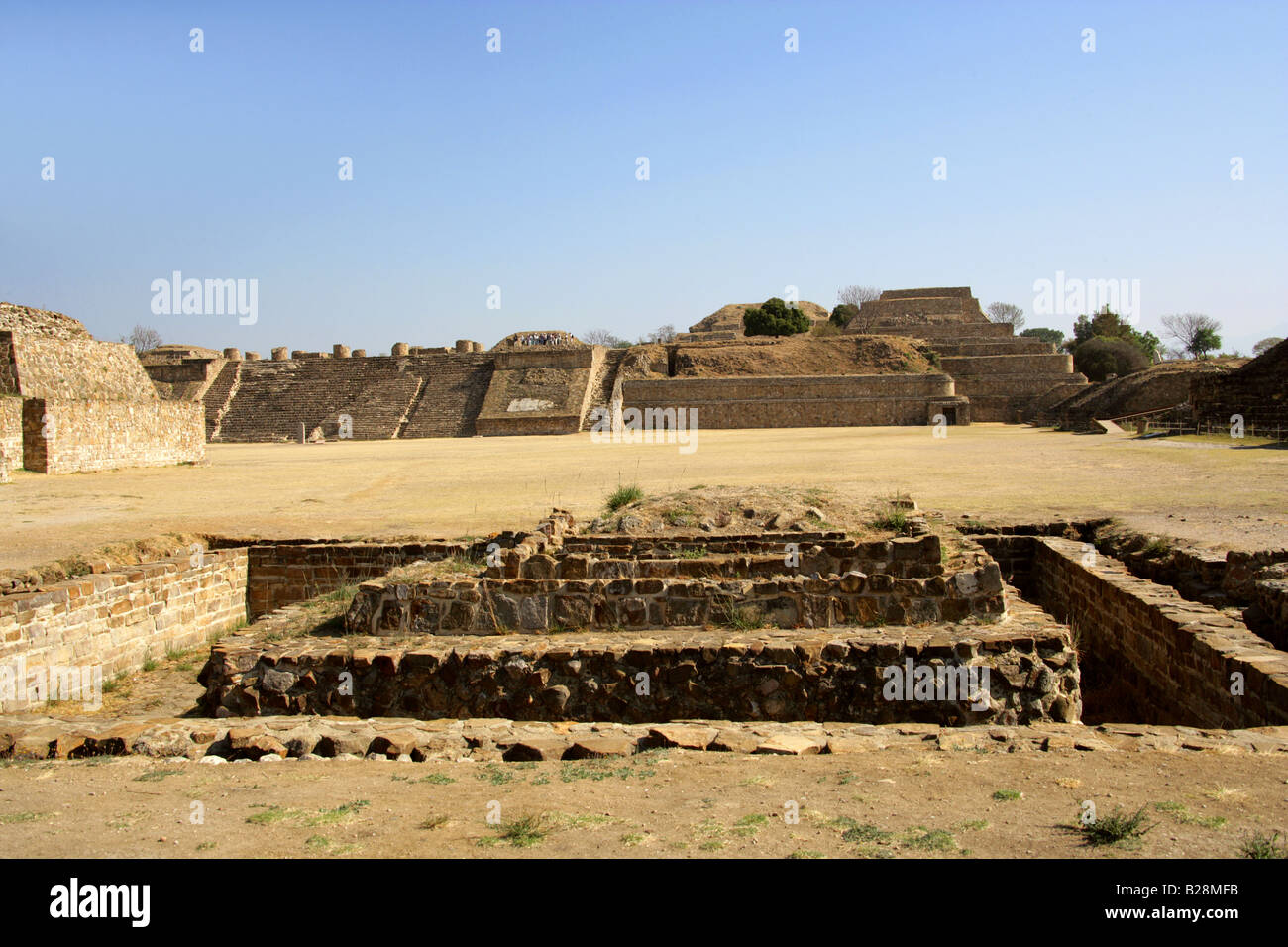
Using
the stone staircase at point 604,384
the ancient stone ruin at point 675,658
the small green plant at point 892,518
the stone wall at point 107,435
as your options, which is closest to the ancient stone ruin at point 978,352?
the stone staircase at point 604,384

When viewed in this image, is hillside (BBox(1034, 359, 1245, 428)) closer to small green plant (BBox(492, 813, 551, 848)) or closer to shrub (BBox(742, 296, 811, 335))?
shrub (BBox(742, 296, 811, 335))

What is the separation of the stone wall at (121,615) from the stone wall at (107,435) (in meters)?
14.3

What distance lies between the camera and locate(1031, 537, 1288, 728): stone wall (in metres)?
5.61

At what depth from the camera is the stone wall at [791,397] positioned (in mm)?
49594

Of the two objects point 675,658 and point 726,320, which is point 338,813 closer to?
point 675,658

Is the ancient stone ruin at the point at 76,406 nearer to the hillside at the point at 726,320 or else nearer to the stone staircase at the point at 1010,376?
the stone staircase at the point at 1010,376

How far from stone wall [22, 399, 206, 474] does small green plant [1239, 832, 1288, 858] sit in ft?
81.1

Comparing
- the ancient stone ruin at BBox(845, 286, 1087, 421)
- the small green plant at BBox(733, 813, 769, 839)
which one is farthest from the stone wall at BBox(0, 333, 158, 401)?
the ancient stone ruin at BBox(845, 286, 1087, 421)

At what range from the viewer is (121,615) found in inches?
358

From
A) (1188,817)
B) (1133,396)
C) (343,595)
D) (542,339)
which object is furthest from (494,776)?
(542,339)

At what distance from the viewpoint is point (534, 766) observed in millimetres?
4922
